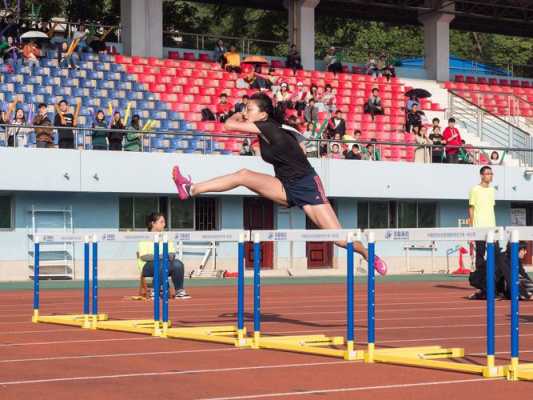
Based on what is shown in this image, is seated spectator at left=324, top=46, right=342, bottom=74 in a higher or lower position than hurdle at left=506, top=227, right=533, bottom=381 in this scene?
higher

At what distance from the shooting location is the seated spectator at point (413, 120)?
116ft

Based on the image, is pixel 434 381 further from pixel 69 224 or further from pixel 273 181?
pixel 69 224

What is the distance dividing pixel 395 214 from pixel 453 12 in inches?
401

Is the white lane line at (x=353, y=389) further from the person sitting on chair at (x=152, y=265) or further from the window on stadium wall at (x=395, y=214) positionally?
the window on stadium wall at (x=395, y=214)

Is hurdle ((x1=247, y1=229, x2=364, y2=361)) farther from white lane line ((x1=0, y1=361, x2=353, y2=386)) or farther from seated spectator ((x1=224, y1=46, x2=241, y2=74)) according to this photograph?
seated spectator ((x1=224, y1=46, x2=241, y2=74))

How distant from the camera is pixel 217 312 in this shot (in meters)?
16.2

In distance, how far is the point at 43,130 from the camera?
27.1 m

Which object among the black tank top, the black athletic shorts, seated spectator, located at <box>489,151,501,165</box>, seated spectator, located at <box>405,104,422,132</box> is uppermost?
seated spectator, located at <box>405,104,422,132</box>

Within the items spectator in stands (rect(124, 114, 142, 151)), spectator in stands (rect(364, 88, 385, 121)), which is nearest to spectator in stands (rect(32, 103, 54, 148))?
spectator in stands (rect(124, 114, 142, 151))

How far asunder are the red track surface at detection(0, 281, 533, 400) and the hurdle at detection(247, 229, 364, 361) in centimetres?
18

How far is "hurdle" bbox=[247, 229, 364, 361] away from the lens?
9664 mm

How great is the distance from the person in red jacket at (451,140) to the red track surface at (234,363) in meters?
16.6

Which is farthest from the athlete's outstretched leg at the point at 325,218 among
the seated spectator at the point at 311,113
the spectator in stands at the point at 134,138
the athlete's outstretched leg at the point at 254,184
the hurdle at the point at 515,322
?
the seated spectator at the point at 311,113

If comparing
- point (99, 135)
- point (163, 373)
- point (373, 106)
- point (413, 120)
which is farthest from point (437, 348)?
point (373, 106)
